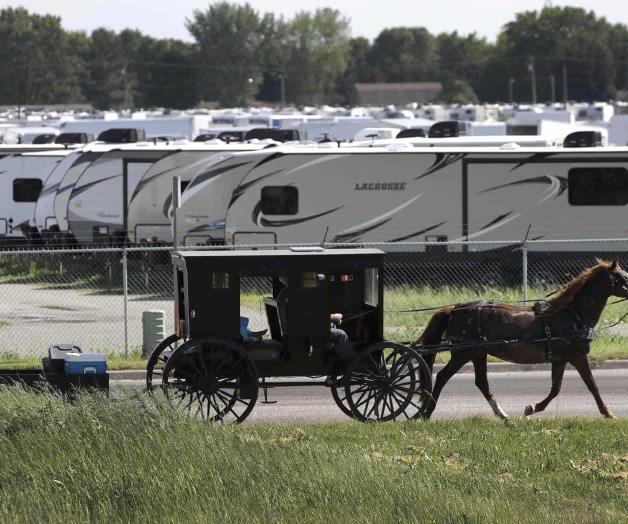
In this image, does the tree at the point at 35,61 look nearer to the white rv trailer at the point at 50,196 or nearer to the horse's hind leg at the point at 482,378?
the white rv trailer at the point at 50,196

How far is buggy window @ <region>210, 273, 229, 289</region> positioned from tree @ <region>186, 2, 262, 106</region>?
12886 cm

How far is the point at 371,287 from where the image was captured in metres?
14.3

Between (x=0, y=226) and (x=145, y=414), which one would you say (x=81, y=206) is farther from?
(x=145, y=414)

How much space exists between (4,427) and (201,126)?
46767 millimetres

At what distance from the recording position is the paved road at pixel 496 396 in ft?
51.0

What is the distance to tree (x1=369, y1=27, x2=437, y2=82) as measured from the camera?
559 ft

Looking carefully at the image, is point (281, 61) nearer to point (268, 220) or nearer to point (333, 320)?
point (268, 220)

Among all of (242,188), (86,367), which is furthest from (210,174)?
(86,367)

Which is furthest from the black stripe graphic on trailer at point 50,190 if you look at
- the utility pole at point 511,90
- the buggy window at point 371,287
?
the utility pole at point 511,90

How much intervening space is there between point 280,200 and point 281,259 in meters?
15.3

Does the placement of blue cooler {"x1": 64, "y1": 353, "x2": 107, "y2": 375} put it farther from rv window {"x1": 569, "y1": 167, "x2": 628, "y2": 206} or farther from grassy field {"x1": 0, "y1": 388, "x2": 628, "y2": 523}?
rv window {"x1": 569, "y1": 167, "x2": 628, "y2": 206}

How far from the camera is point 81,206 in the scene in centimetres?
3350

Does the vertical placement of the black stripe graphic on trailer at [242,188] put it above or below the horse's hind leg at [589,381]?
above

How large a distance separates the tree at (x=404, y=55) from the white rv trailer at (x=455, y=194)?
14223 centimetres
